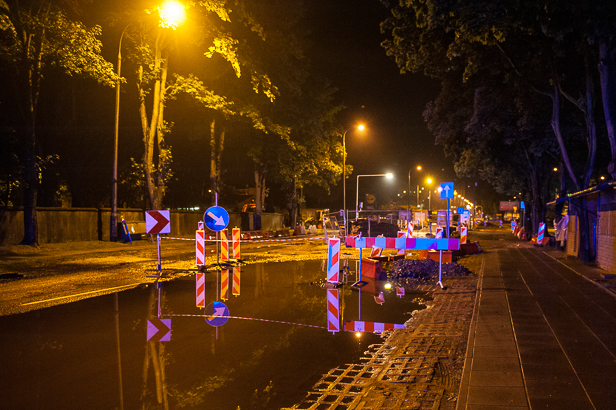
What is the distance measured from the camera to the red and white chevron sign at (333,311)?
663 centimetres

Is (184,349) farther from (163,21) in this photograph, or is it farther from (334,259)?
(163,21)

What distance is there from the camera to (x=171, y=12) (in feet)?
62.1

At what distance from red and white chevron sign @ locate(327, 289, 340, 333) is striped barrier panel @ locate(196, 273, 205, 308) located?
2.34 meters

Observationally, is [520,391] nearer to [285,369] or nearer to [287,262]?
[285,369]

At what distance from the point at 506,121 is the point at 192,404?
21.5 meters

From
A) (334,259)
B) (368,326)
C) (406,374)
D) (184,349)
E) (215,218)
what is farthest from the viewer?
(215,218)

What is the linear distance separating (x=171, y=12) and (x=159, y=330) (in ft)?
54.0

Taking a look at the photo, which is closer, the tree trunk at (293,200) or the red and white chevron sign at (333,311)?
the red and white chevron sign at (333,311)

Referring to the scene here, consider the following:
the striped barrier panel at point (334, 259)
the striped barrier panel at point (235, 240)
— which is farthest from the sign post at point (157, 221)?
the striped barrier panel at point (334, 259)

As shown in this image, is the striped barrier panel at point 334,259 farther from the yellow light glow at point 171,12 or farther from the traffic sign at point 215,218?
the yellow light glow at point 171,12

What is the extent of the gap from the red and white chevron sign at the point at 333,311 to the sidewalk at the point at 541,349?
1.93 m

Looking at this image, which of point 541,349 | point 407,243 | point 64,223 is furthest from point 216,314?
point 64,223

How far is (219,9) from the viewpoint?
2266 cm

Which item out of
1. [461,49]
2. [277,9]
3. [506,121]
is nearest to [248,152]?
[277,9]
